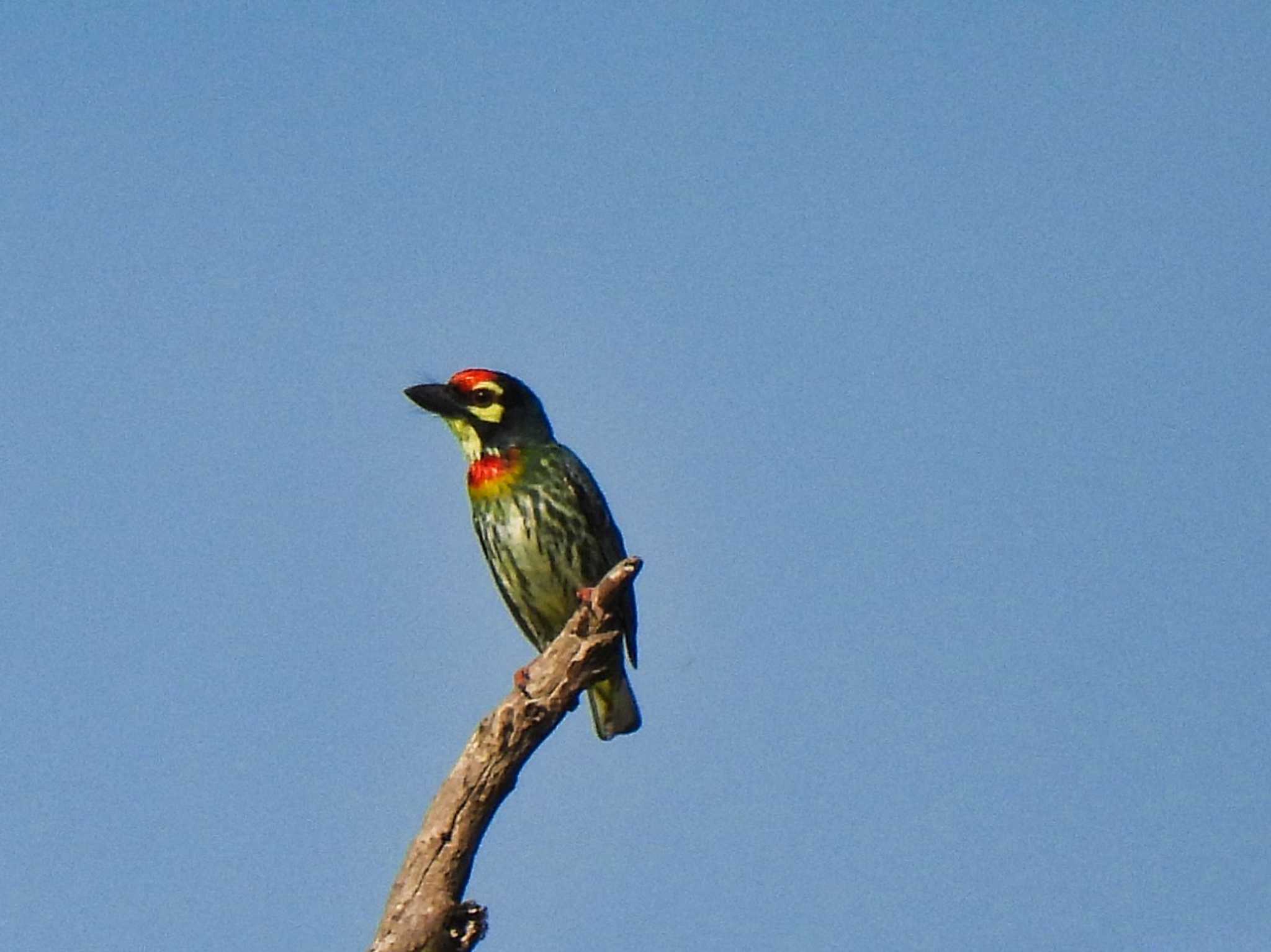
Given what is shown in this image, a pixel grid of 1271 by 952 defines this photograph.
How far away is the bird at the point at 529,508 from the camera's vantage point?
352 inches

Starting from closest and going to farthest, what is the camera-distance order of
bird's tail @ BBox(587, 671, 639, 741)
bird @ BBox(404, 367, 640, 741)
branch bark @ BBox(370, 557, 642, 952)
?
branch bark @ BBox(370, 557, 642, 952), bird @ BBox(404, 367, 640, 741), bird's tail @ BBox(587, 671, 639, 741)

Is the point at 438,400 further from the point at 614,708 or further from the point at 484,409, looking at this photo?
the point at 614,708

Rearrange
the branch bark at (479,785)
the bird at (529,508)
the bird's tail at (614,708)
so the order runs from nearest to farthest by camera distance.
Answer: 1. the branch bark at (479,785)
2. the bird at (529,508)
3. the bird's tail at (614,708)

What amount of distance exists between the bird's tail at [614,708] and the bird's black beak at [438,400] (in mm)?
1613

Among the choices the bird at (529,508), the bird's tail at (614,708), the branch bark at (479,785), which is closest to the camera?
the branch bark at (479,785)

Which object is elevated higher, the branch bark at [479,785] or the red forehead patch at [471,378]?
the red forehead patch at [471,378]

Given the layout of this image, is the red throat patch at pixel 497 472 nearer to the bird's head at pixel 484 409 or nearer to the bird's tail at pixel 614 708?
the bird's head at pixel 484 409

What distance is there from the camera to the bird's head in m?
9.04

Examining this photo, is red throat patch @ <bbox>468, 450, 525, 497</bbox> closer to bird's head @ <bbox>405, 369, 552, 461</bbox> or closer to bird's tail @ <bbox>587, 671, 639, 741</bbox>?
bird's head @ <bbox>405, 369, 552, 461</bbox>

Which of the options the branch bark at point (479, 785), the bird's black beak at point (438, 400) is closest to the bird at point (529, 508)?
the bird's black beak at point (438, 400)

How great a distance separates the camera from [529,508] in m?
8.95

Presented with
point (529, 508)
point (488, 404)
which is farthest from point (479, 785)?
point (488, 404)

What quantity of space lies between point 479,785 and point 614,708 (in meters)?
3.07

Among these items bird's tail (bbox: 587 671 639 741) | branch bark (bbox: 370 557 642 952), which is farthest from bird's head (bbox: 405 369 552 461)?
branch bark (bbox: 370 557 642 952)
